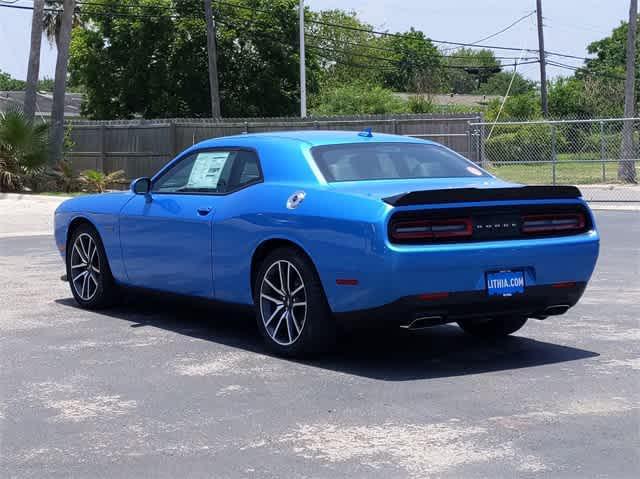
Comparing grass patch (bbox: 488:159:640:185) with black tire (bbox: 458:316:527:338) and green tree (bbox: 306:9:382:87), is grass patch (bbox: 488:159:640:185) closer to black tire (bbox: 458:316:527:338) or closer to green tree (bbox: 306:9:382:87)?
black tire (bbox: 458:316:527:338)

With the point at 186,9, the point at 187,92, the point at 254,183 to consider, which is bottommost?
the point at 254,183

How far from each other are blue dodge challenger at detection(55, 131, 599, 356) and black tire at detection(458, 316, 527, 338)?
0.01 m

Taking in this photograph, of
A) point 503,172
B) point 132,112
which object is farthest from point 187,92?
point 503,172

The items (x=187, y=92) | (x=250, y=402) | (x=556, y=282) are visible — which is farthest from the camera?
(x=187, y=92)

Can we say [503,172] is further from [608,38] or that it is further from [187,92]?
[608,38]

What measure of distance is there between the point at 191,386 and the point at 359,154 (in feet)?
7.37

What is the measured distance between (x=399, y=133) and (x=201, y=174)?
2323 centimetres

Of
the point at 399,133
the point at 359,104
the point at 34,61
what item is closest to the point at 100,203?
the point at 399,133

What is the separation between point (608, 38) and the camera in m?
92.6

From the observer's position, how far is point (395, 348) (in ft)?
27.2

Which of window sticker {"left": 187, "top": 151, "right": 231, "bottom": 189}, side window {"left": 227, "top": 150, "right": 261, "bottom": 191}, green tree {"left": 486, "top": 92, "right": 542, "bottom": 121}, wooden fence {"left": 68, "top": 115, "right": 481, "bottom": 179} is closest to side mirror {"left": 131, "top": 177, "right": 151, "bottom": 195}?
window sticker {"left": 187, "top": 151, "right": 231, "bottom": 189}

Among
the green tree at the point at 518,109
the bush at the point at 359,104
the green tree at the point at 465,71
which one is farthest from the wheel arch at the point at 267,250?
the green tree at the point at 465,71

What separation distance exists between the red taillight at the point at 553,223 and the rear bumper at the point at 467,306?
38cm

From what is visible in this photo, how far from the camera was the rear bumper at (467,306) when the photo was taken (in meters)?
7.17
